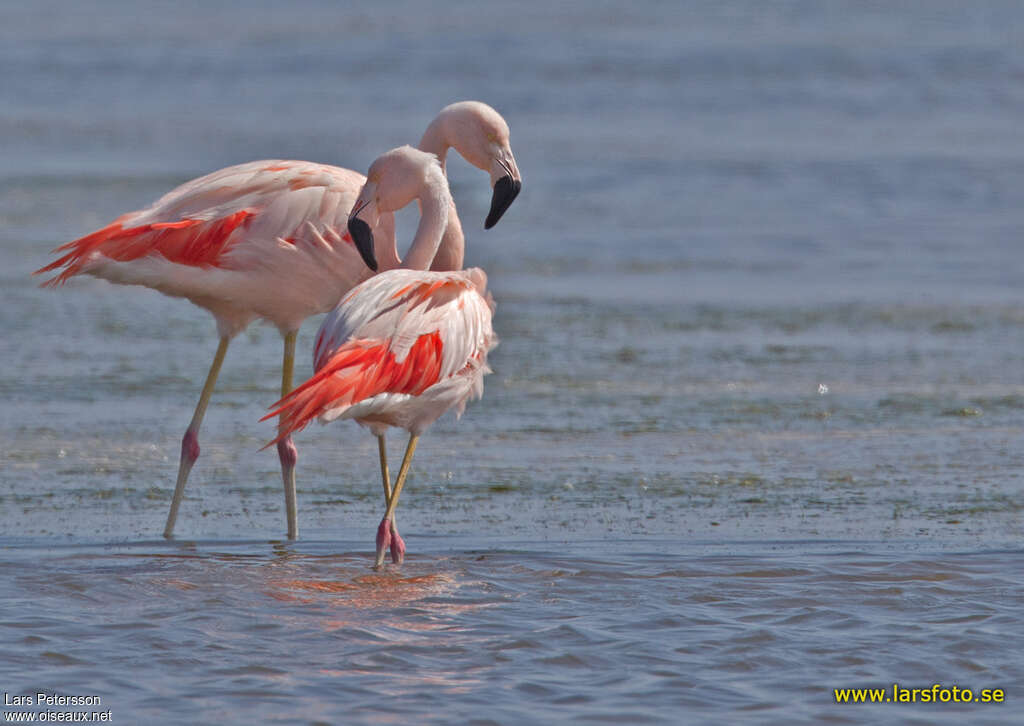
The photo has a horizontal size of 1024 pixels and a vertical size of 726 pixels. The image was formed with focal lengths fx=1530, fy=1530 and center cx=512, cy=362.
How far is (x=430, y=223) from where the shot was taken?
18.3 feet

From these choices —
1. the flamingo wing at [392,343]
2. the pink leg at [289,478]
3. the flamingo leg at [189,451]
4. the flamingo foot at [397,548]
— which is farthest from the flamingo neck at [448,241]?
the flamingo foot at [397,548]

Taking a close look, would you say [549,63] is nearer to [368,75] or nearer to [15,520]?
[368,75]

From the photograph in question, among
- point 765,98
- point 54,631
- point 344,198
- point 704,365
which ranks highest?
point 765,98

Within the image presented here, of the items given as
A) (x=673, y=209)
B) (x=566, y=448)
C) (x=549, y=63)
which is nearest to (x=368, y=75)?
(x=549, y=63)

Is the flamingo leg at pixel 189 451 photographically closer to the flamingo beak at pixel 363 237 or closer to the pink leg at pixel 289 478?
the pink leg at pixel 289 478

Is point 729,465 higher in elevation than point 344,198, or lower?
lower

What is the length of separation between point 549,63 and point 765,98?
10.4 feet

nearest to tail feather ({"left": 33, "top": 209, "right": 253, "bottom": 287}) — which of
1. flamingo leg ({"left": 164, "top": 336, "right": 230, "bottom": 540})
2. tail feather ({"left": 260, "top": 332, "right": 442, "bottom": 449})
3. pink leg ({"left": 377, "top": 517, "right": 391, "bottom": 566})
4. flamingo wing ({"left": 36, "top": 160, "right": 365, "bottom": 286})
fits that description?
flamingo wing ({"left": 36, "top": 160, "right": 365, "bottom": 286})

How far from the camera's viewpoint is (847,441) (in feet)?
22.3

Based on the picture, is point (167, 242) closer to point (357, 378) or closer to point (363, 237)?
point (363, 237)

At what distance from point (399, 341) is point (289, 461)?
47.6 inches

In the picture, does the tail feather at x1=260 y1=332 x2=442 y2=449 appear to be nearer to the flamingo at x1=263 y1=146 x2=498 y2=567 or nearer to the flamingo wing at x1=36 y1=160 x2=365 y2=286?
the flamingo at x1=263 y1=146 x2=498 y2=567

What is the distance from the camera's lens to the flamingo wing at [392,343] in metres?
4.79
